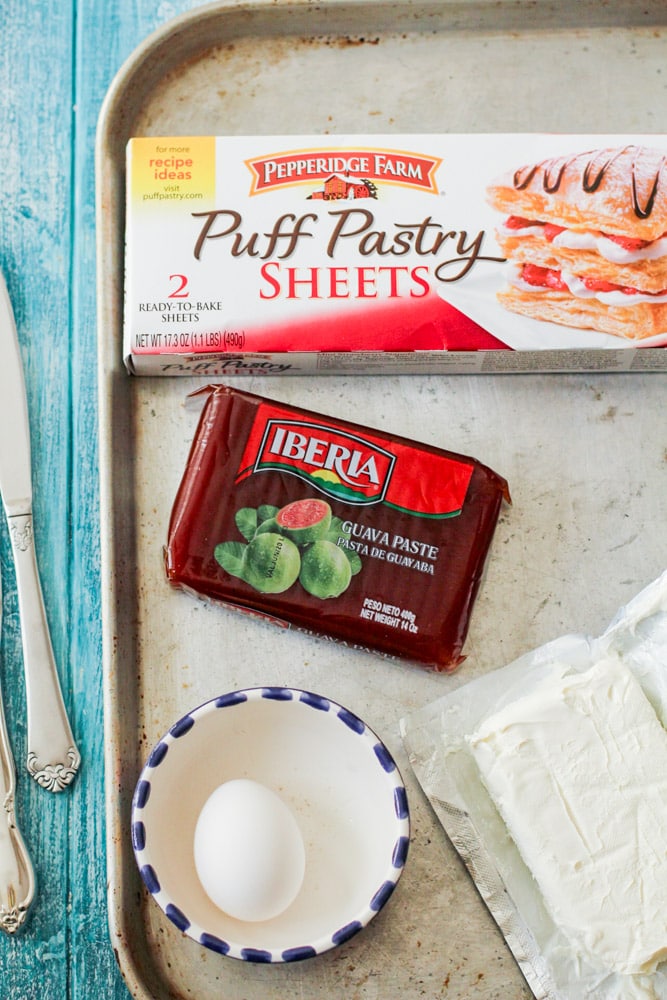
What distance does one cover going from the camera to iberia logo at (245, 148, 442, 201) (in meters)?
0.88

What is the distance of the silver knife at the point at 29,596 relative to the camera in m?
0.88

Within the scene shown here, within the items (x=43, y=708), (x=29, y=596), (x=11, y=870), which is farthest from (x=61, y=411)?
(x=11, y=870)

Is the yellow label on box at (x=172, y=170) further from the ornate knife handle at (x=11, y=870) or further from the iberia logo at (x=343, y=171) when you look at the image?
the ornate knife handle at (x=11, y=870)

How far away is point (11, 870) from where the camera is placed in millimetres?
854

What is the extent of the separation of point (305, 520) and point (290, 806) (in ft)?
0.80

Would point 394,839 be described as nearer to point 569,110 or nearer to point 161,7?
point 569,110

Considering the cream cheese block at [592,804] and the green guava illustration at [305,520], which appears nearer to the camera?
the cream cheese block at [592,804]

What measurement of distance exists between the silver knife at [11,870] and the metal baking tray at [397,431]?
0.40 ft

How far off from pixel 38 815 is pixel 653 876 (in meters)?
0.55

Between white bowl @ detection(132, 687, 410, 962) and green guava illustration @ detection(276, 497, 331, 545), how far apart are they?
0.14 m

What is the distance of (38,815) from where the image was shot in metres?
0.89

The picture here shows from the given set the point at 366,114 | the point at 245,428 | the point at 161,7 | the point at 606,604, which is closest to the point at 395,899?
the point at 606,604

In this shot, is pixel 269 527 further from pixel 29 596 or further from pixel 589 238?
pixel 589 238

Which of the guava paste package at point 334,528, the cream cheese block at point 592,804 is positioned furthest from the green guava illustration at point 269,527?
the cream cheese block at point 592,804
